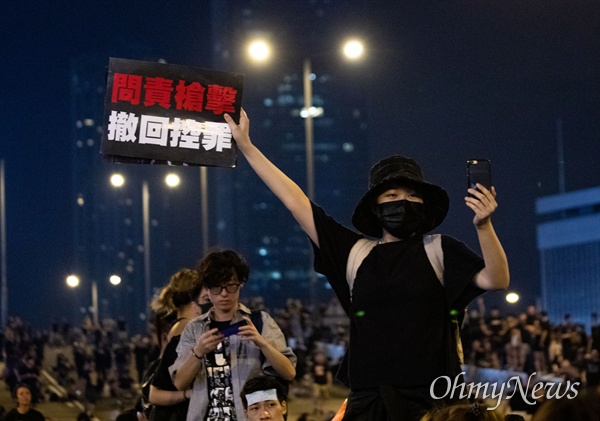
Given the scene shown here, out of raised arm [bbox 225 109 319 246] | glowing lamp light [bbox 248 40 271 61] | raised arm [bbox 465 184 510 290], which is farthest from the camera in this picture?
glowing lamp light [bbox 248 40 271 61]

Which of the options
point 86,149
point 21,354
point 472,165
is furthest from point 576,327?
point 86,149

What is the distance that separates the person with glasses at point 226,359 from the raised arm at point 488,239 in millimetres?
1504

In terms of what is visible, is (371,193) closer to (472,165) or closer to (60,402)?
(472,165)

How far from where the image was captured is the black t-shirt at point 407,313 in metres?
3.81

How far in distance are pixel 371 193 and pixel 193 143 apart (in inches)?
38.7

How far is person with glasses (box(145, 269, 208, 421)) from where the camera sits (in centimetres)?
553

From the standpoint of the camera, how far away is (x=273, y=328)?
16.8 ft

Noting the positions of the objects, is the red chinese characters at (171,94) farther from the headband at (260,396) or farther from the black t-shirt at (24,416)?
the black t-shirt at (24,416)

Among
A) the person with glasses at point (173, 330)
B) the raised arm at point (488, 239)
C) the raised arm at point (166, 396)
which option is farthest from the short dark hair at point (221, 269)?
the raised arm at point (488, 239)

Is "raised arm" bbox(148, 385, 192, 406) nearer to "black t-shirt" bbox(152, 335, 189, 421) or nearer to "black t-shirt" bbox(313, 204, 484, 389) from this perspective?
"black t-shirt" bbox(152, 335, 189, 421)

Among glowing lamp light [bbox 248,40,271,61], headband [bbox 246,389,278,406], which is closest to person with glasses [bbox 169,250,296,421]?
headband [bbox 246,389,278,406]

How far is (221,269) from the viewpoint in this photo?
5.02 meters

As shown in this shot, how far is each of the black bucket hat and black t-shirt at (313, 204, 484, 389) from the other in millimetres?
148

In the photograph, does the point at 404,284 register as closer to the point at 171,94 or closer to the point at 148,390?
the point at 171,94
